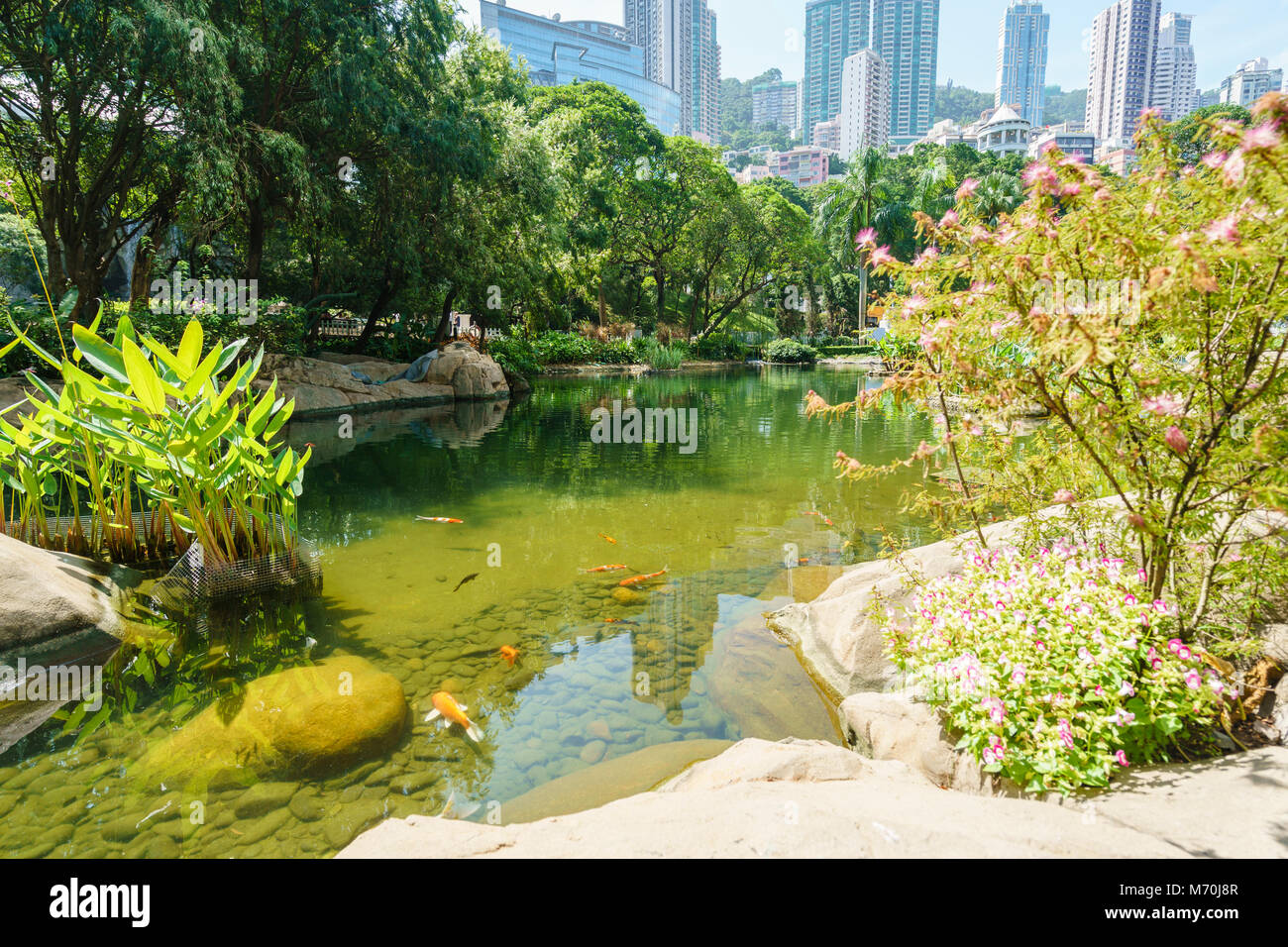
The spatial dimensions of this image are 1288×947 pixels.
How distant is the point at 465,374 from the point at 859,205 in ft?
92.7

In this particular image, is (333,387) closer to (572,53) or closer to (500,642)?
(500,642)

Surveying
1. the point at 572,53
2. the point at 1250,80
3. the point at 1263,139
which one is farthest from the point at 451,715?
the point at 1250,80

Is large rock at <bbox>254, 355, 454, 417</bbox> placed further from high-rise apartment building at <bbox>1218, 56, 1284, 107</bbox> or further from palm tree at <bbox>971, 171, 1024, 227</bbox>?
high-rise apartment building at <bbox>1218, 56, 1284, 107</bbox>

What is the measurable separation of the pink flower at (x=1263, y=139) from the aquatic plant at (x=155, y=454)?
16.0ft

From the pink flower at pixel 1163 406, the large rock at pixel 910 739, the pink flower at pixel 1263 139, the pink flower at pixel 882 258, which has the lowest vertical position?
the large rock at pixel 910 739

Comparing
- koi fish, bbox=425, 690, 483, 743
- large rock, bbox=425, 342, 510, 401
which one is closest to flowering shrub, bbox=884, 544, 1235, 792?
koi fish, bbox=425, 690, 483, 743

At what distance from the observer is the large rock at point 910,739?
110 inches

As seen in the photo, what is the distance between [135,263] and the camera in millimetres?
18859

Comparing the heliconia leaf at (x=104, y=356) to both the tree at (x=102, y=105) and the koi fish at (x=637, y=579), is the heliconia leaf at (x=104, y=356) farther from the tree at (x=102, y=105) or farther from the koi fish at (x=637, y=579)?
the tree at (x=102, y=105)

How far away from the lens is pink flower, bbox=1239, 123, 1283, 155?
204 cm

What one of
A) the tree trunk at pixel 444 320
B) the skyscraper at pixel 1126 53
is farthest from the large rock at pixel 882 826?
the skyscraper at pixel 1126 53

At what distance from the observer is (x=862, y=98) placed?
163 meters
